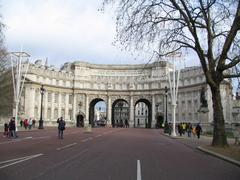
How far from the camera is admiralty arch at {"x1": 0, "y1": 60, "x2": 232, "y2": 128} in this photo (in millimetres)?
115500

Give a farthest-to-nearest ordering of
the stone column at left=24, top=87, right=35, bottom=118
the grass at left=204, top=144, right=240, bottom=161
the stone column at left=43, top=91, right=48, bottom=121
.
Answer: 1. the stone column at left=43, top=91, right=48, bottom=121
2. the stone column at left=24, top=87, right=35, bottom=118
3. the grass at left=204, top=144, right=240, bottom=161

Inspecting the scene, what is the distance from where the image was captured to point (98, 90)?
140625mm

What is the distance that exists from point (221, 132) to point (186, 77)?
9703 centimetres

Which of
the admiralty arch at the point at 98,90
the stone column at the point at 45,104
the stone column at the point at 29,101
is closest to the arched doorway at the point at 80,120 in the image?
the admiralty arch at the point at 98,90

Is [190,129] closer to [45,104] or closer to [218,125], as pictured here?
[218,125]

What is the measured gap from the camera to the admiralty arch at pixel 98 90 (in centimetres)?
11550

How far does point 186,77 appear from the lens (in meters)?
122

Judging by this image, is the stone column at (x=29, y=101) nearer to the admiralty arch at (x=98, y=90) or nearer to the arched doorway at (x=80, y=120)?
the admiralty arch at (x=98, y=90)

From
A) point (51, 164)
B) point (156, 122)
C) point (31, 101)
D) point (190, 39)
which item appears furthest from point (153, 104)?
point (51, 164)

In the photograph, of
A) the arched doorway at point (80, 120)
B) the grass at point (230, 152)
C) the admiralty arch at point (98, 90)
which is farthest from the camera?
the arched doorway at point (80, 120)

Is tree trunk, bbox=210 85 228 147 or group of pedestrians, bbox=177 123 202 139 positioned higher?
tree trunk, bbox=210 85 228 147

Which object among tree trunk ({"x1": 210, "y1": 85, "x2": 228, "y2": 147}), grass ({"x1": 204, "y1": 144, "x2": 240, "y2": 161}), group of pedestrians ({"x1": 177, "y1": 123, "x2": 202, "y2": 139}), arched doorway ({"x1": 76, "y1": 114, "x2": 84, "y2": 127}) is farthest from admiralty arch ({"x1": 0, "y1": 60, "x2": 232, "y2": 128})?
grass ({"x1": 204, "y1": 144, "x2": 240, "y2": 161})

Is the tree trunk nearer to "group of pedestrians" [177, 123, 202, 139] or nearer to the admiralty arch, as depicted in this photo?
"group of pedestrians" [177, 123, 202, 139]

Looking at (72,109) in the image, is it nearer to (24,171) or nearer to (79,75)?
(79,75)
